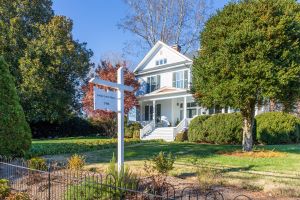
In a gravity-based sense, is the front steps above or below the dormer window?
below

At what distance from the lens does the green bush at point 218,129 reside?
18984mm

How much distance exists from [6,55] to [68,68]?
16.2 feet

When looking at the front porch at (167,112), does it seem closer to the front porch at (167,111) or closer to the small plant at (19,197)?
the front porch at (167,111)

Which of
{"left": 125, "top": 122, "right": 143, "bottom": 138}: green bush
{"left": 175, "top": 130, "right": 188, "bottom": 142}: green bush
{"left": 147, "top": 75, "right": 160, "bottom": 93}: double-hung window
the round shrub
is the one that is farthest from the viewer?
{"left": 147, "top": 75, "right": 160, "bottom": 93}: double-hung window

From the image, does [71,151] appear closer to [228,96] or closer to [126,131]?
[228,96]

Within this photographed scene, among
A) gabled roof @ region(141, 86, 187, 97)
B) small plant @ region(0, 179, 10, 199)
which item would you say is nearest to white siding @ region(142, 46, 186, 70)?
gabled roof @ region(141, 86, 187, 97)

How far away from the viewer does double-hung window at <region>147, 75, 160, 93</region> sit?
98.5 feet

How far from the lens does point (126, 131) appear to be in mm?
27844

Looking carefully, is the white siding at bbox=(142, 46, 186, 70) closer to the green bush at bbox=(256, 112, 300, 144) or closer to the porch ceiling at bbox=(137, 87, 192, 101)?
the porch ceiling at bbox=(137, 87, 192, 101)

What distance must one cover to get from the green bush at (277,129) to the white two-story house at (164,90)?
23.0 ft

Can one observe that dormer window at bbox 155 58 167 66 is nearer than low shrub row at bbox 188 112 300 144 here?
No

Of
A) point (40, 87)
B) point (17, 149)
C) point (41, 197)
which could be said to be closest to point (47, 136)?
point (40, 87)

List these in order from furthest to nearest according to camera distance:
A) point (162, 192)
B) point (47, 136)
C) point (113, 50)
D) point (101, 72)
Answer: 1. point (113, 50)
2. point (47, 136)
3. point (101, 72)
4. point (162, 192)

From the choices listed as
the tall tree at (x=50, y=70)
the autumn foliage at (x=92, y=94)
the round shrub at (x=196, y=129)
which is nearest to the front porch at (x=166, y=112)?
the autumn foliage at (x=92, y=94)
